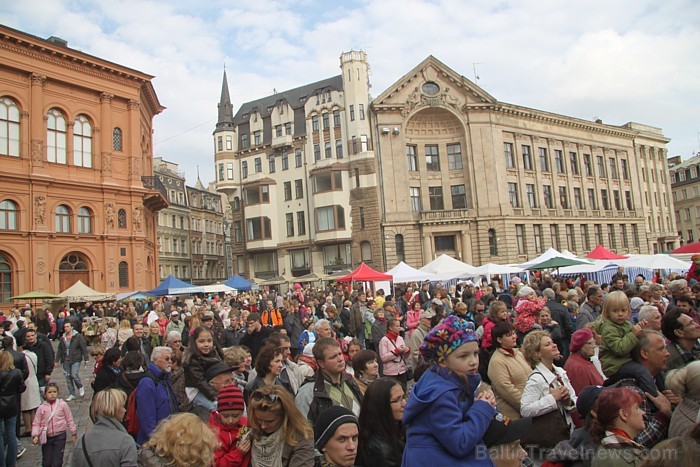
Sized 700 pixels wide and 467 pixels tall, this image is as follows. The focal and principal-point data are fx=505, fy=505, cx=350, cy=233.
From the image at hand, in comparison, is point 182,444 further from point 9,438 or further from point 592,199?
point 592,199

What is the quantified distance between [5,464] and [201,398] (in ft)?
13.4

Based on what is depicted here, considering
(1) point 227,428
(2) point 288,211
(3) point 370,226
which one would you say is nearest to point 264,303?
(1) point 227,428

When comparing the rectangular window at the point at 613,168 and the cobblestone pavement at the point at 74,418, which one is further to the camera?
the rectangular window at the point at 613,168

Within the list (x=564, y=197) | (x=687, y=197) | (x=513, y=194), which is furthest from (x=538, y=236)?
(x=687, y=197)

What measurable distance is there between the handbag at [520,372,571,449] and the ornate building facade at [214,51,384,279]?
123ft

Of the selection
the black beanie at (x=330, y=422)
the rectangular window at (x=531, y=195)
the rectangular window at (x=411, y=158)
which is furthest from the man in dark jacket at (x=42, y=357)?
the rectangular window at (x=531, y=195)

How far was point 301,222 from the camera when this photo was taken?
155 ft

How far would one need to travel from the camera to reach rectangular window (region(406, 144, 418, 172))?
1758 inches

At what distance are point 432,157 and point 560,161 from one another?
15.3m

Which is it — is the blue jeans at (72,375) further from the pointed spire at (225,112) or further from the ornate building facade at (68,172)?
the pointed spire at (225,112)

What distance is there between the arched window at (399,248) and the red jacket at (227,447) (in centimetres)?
3840

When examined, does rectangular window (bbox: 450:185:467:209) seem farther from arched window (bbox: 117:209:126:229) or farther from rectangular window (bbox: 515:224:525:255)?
arched window (bbox: 117:209:126:229)

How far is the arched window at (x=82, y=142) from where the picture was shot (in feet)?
104

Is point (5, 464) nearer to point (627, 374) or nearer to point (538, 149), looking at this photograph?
point (627, 374)
